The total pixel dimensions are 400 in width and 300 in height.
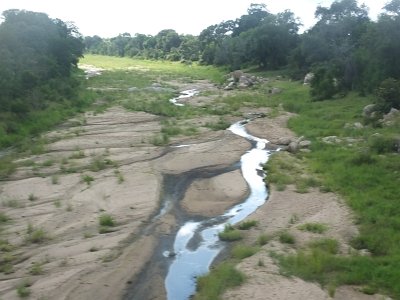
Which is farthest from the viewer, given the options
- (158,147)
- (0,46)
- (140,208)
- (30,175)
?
(0,46)

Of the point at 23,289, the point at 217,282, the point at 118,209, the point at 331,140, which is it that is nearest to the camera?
the point at 23,289

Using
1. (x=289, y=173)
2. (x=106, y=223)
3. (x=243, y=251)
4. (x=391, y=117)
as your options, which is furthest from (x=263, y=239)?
(x=391, y=117)

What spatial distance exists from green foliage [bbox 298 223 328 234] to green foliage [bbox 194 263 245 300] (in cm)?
513

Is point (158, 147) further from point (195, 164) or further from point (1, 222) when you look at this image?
point (1, 222)

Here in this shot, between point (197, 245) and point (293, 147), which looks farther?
point (293, 147)

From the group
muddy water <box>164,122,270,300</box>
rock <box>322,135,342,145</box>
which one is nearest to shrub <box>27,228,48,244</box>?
muddy water <box>164,122,270,300</box>

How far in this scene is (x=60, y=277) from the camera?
18438 millimetres

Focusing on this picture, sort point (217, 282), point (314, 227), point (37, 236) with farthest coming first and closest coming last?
1. point (314, 227)
2. point (37, 236)
3. point (217, 282)

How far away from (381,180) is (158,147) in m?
18.7

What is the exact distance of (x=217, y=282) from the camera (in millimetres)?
17844

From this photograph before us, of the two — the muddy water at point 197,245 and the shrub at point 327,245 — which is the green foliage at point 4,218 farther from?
the shrub at point 327,245

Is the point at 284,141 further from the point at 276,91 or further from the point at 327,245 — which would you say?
the point at 276,91

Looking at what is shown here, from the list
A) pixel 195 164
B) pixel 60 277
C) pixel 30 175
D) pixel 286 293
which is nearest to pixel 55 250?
pixel 60 277

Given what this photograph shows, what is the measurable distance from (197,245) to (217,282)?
4.16 metres
